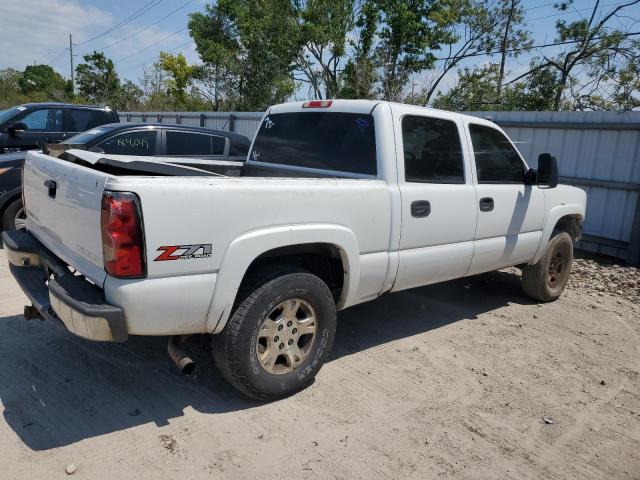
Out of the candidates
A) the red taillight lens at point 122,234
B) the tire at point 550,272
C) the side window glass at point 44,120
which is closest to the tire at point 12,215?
the side window glass at point 44,120

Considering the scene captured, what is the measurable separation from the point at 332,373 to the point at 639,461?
200 cm

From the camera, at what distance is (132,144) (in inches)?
290

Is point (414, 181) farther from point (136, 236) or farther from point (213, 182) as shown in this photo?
point (136, 236)

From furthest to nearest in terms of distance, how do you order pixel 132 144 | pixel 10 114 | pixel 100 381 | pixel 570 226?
pixel 10 114, pixel 132 144, pixel 570 226, pixel 100 381

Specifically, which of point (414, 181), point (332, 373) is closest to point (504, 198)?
point (414, 181)

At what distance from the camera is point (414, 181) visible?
13.4ft

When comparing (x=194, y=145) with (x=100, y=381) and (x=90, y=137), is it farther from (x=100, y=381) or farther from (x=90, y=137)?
(x=100, y=381)

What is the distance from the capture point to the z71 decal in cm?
274

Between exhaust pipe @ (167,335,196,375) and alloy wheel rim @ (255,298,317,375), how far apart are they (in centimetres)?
43

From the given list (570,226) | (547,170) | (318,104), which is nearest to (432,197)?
(318,104)

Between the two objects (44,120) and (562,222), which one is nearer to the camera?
(562,222)

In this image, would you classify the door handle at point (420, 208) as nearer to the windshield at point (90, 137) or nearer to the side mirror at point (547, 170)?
the side mirror at point (547, 170)

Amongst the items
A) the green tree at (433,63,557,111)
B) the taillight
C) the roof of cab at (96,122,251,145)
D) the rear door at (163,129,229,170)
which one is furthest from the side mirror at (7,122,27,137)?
the green tree at (433,63,557,111)

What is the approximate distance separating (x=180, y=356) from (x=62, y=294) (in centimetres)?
74
